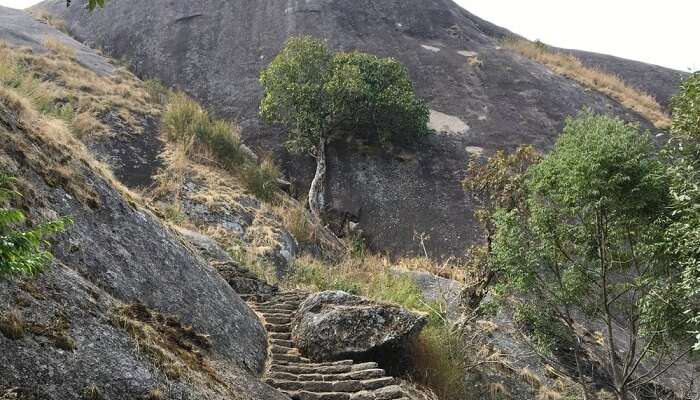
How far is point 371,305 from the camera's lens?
9062 millimetres

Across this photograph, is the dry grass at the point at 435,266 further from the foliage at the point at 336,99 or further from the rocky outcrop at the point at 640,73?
the rocky outcrop at the point at 640,73

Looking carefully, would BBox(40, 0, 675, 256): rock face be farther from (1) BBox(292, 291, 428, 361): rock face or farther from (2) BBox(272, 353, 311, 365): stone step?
(2) BBox(272, 353, 311, 365): stone step

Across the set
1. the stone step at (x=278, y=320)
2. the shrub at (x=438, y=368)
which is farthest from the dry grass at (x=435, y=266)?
the stone step at (x=278, y=320)

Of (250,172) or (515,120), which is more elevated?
(515,120)

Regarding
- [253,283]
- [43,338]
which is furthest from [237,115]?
[43,338]

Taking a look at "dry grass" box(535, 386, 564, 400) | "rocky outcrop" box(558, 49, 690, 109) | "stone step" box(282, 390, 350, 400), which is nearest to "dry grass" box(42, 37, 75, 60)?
"stone step" box(282, 390, 350, 400)

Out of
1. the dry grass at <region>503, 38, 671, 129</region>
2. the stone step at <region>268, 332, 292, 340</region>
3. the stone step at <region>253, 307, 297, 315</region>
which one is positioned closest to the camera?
the stone step at <region>268, 332, 292, 340</region>

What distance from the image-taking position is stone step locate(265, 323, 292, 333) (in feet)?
29.7

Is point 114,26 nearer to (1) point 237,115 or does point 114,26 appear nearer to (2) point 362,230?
(1) point 237,115

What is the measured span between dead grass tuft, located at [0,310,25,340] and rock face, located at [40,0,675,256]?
14.3m

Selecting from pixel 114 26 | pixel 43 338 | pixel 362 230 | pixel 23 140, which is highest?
pixel 114 26

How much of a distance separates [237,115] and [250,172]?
6.07 m

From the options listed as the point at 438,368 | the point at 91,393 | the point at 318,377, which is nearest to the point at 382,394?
the point at 318,377

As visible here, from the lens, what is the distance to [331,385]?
7238mm
